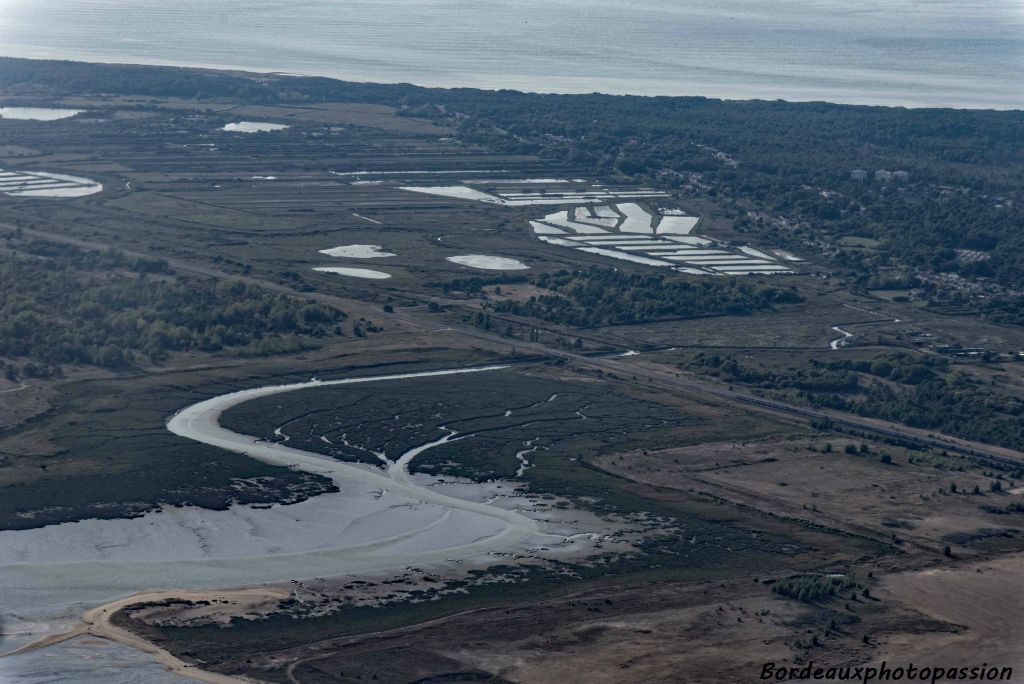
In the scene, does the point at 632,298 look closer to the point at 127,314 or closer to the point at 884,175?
the point at 127,314

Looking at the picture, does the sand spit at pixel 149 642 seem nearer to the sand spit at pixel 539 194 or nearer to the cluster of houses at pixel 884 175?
the sand spit at pixel 539 194

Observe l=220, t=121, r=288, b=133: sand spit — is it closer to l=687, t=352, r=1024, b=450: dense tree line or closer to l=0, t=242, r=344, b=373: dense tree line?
l=0, t=242, r=344, b=373: dense tree line

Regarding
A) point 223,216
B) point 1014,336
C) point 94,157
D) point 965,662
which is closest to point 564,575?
point 965,662

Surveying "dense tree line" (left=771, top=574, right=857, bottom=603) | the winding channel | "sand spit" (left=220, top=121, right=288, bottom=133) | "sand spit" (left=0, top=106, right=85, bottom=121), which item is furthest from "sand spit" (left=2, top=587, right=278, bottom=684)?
"sand spit" (left=0, top=106, right=85, bottom=121)

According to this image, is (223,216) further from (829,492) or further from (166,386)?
(829,492)

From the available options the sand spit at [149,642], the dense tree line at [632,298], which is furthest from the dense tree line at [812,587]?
the dense tree line at [632,298]
